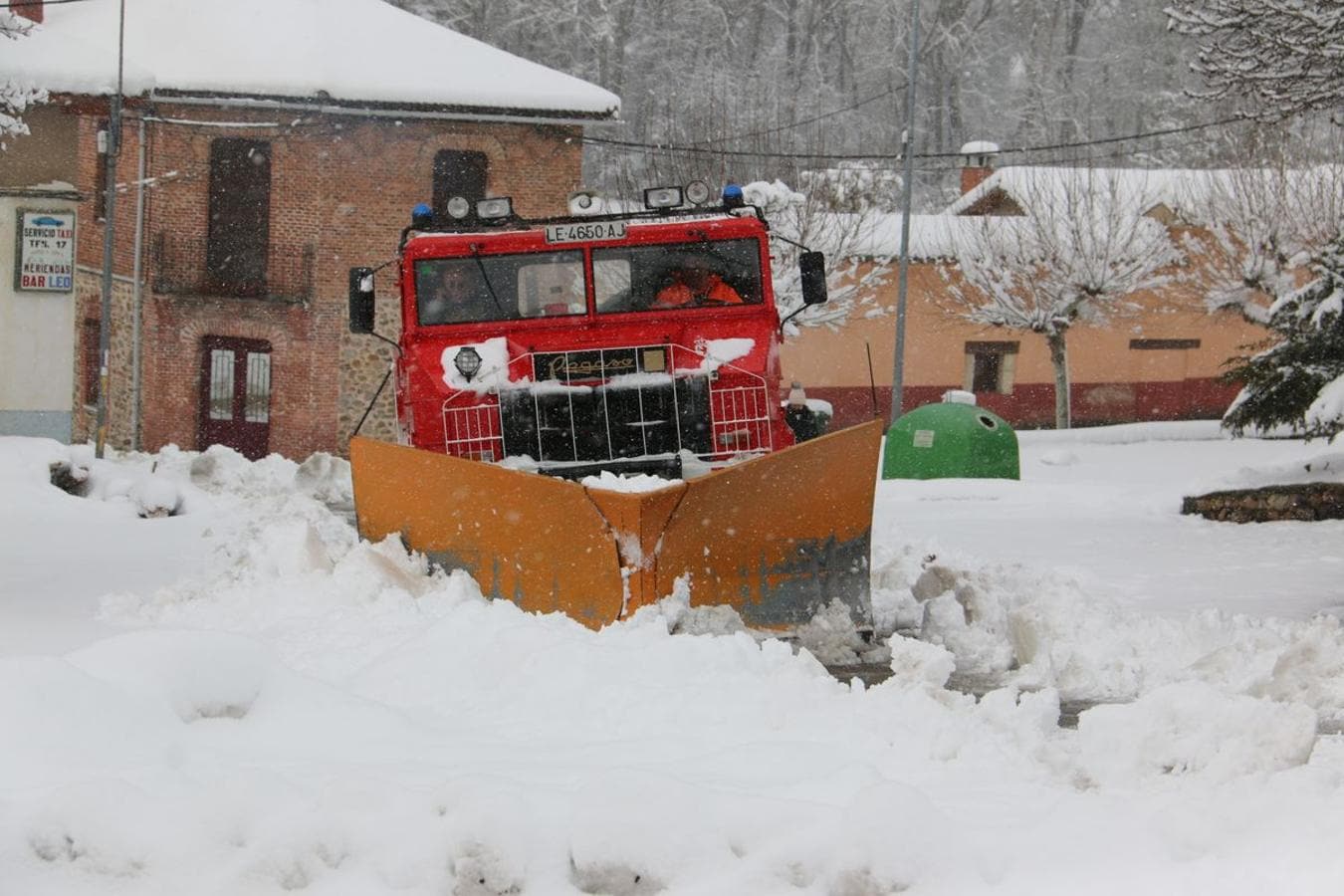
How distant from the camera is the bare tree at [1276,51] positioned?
1210 cm

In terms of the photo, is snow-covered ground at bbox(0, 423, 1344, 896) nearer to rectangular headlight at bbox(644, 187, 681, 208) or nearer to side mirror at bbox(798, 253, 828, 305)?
side mirror at bbox(798, 253, 828, 305)

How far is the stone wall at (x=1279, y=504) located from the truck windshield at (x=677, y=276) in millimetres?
7305

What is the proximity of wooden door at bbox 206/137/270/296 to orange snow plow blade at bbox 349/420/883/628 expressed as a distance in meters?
21.3

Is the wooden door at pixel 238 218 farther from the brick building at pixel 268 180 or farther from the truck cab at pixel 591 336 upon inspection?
the truck cab at pixel 591 336

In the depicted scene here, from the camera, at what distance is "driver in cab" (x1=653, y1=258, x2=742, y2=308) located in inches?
420

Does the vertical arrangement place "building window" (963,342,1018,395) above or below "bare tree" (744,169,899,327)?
below


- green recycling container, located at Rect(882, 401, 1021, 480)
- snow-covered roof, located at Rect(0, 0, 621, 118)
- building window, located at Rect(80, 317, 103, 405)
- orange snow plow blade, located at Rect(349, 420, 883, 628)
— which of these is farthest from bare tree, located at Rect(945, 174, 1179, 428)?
orange snow plow blade, located at Rect(349, 420, 883, 628)

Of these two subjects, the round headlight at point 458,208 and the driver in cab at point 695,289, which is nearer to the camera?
the driver in cab at point 695,289

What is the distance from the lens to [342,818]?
457 centimetres

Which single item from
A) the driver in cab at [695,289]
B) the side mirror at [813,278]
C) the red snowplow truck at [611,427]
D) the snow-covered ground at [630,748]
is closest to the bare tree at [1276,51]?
the side mirror at [813,278]

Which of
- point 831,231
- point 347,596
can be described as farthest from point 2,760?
point 831,231

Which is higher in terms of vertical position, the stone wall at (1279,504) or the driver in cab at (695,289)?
the driver in cab at (695,289)

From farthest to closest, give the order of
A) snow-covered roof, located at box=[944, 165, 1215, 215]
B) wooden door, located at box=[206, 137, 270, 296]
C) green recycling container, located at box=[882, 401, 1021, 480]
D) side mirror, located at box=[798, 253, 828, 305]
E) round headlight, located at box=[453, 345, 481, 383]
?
1. snow-covered roof, located at box=[944, 165, 1215, 215]
2. wooden door, located at box=[206, 137, 270, 296]
3. green recycling container, located at box=[882, 401, 1021, 480]
4. side mirror, located at box=[798, 253, 828, 305]
5. round headlight, located at box=[453, 345, 481, 383]

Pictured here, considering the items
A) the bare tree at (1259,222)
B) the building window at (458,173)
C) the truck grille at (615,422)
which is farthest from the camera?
the bare tree at (1259,222)
